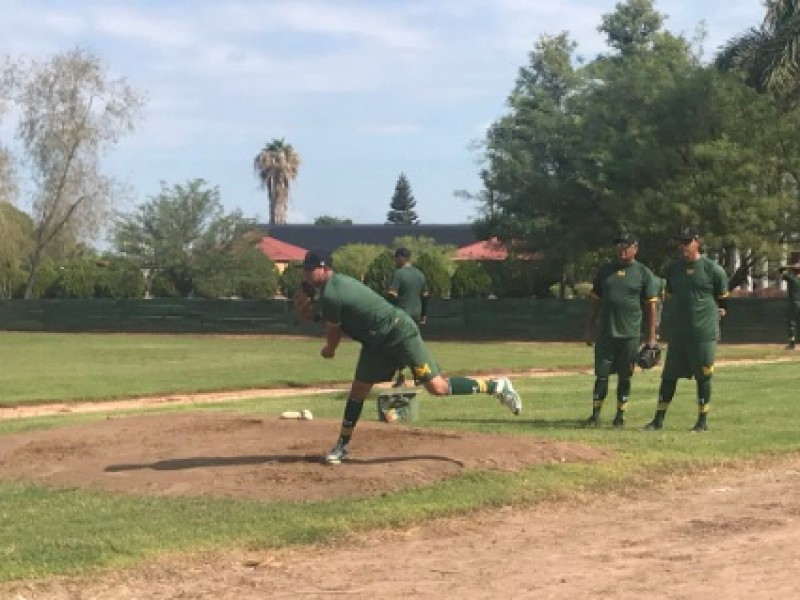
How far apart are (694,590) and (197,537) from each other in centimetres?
307

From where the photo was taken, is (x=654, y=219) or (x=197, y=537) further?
(x=654, y=219)

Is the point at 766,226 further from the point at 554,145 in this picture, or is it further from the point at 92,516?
the point at 92,516

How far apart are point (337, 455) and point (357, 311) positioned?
1.18m

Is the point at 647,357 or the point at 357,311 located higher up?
the point at 357,311

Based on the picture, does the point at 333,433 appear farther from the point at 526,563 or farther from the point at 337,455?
the point at 526,563

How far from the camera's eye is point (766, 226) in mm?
35906

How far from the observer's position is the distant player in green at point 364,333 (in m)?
9.17

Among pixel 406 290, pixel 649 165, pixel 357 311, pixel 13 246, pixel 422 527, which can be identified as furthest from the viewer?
pixel 13 246

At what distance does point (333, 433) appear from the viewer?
10773 millimetres

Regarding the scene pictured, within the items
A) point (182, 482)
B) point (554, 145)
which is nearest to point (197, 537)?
point (182, 482)

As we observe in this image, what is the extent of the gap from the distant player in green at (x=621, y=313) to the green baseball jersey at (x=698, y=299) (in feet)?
1.13

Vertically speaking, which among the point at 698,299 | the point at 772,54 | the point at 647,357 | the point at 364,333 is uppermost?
the point at 772,54

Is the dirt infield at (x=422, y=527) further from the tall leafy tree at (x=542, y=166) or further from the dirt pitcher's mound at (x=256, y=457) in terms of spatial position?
the tall leafy tree at (x=542, y=166)

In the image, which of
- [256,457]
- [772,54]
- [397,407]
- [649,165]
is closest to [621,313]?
[397,407]
